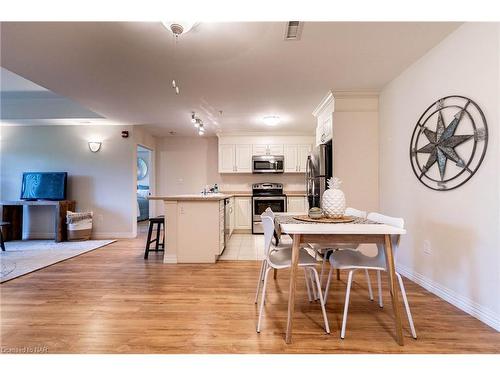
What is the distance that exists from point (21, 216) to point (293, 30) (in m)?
6.10

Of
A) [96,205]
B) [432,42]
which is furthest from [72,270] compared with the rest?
[432,42]

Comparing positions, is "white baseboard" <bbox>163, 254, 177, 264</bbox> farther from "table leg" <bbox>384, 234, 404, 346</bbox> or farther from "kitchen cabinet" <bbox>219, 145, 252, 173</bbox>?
"kitchen cabinet" <bbox>219, 145, 252, 173</bbox>

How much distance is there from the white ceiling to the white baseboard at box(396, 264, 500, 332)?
2209 mm

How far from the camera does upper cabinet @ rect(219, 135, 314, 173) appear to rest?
5887 millimetres

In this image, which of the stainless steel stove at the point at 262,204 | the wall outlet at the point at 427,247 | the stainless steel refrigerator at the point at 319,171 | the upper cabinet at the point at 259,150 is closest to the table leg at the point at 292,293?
the wall outlet at the point at 427,247

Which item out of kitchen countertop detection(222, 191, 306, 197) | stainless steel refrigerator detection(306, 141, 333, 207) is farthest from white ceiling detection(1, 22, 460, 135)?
kitchen countertop detection(222, 191, 306, 197)

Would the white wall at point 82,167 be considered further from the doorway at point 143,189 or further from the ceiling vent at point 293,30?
the ceiling vent at point 293,30

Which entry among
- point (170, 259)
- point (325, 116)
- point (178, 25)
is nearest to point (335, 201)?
point (178, 25)

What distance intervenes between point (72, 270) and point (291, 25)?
3.58 m

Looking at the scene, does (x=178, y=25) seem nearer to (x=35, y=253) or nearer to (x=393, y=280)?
(x=393, y=280)

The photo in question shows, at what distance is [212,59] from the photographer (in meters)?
2.49

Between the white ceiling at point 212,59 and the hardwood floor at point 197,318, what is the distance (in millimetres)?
2268

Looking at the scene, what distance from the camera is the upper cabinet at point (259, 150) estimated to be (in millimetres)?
5887

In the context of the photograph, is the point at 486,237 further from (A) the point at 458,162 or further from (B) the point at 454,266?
(A) the point at 458,162
